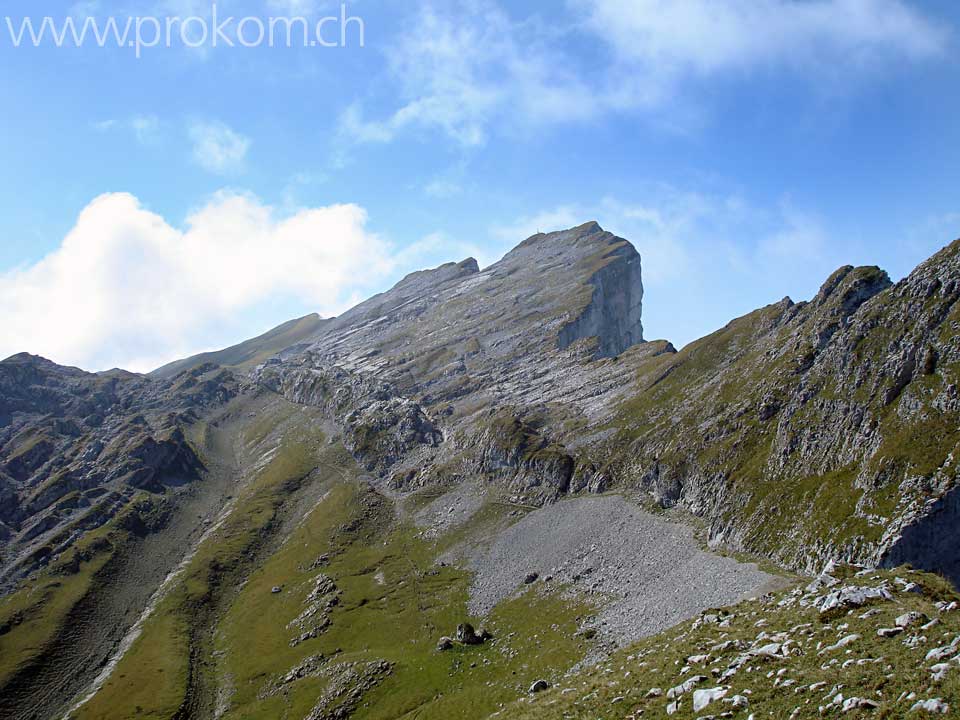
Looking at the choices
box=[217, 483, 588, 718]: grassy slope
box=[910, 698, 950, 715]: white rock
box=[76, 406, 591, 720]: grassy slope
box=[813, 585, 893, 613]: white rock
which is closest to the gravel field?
box=[76, 406, 591, 720]: grassy slope

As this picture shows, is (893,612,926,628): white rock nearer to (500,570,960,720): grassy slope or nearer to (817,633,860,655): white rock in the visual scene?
(500,570,960,720): grassy slope

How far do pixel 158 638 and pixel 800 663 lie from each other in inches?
5883

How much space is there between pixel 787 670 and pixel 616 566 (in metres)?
80.2

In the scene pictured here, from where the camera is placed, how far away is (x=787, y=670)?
92.7 ft

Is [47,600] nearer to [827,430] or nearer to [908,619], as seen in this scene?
[827,430]

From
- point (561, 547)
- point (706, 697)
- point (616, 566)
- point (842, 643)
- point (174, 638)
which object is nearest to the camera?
point (706, 697)

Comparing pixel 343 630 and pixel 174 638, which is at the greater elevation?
pixel 174 638

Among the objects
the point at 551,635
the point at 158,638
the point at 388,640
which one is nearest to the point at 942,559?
the point at 551,635

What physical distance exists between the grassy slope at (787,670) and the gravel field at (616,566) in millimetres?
32700

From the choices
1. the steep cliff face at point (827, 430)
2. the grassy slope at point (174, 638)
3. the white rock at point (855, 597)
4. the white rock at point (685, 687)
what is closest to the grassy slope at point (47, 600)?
the grassy slope at point (174, 638)

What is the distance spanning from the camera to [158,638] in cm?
13962

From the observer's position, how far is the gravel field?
269 feet

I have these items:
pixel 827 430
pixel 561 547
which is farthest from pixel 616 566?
pixel 827 430

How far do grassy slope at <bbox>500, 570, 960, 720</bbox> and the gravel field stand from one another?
32700mm
